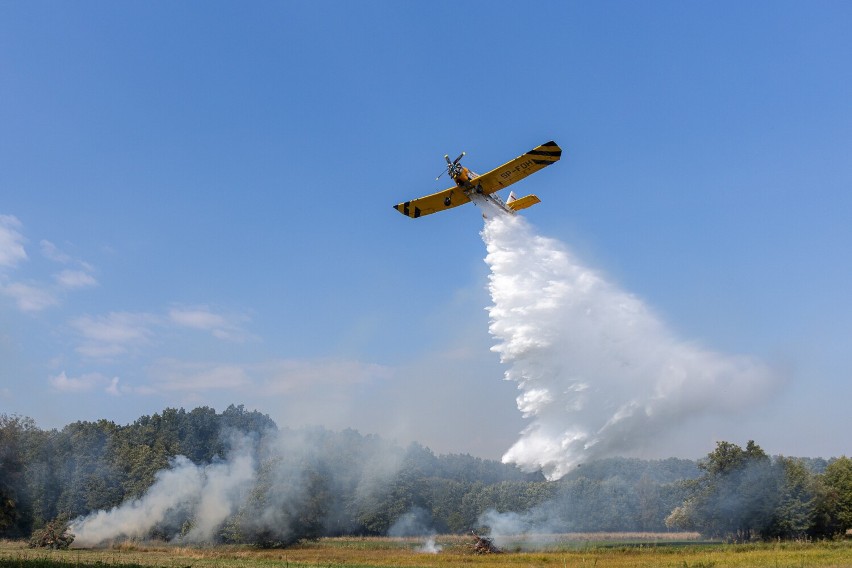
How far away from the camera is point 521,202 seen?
4903cm

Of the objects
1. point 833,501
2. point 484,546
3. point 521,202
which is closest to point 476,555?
point 484,546

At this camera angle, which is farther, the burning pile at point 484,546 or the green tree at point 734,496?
the green tree at point 734,496

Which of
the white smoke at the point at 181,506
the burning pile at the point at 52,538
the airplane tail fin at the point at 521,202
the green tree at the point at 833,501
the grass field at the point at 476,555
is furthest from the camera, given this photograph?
the white smoke at the point at 181,506

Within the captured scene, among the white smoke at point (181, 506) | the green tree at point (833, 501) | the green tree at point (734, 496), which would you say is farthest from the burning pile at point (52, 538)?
the green tree at point (833, 501)

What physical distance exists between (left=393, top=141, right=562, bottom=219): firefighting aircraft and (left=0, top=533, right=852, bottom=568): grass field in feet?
83.3

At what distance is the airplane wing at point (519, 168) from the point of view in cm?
3994

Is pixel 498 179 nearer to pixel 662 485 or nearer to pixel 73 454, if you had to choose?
pixel 662 485

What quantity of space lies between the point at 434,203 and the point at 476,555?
96.7 ft

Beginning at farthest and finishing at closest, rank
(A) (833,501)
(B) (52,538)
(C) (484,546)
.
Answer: (A) (833,501), (B) (52,538), (C) (484,546)

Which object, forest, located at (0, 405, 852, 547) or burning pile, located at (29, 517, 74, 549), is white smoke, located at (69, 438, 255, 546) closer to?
forest, located at (0, 405, 852, 547)

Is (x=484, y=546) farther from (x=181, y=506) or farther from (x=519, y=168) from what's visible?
(x=181, y=506)

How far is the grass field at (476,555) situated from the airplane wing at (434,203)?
2524cm

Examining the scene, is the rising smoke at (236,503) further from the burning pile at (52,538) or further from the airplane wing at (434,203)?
the airplane wing at (434,203)

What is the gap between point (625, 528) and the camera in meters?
84.4
